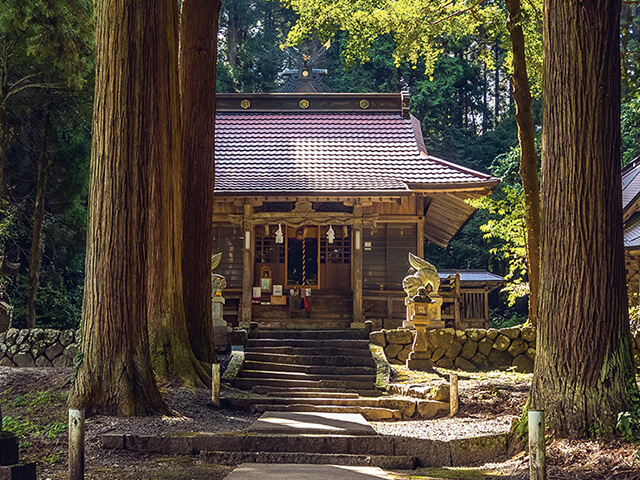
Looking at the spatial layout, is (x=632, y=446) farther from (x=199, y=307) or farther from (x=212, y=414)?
(x=199, y=307)

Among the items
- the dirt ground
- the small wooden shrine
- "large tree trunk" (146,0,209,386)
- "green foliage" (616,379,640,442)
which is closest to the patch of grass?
the dirt ground

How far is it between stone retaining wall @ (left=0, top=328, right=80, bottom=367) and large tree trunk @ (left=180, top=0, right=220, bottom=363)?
363cm

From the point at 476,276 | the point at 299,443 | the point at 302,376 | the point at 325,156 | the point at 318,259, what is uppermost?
the point at 325,156

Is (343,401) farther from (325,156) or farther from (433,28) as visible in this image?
(325,156)

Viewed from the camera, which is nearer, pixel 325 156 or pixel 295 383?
pixel 295 383

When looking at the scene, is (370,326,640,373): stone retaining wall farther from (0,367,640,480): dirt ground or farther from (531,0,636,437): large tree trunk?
(531,0,636,437): large tree trunk

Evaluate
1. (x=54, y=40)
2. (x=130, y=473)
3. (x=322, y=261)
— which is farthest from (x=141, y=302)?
(x=322, y=261)

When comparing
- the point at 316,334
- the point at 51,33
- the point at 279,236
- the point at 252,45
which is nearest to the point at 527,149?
the point at 316,334

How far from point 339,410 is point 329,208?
9627 millimetres

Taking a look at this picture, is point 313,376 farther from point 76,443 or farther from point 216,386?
point 76,443

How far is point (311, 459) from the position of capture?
6352 mm

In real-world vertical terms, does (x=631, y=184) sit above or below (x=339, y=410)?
above

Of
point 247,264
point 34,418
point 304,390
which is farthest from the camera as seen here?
point 247,264

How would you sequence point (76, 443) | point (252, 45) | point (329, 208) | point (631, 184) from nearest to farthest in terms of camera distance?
point (76, 443) < point (329, 208) < point (631, 184) < point (252, 45)
